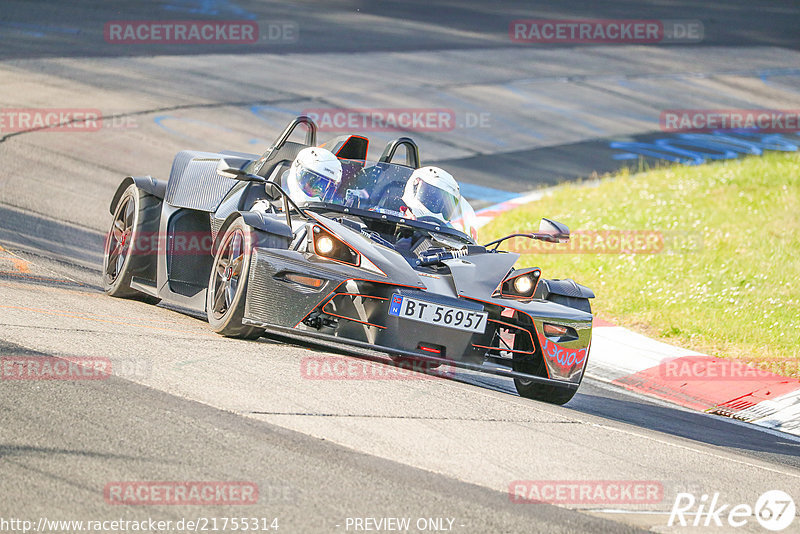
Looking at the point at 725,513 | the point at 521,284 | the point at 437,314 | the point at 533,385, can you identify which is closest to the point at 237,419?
the point at 437,314

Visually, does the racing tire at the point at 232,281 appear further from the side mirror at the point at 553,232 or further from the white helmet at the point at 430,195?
the side mirror at the point at 553,232

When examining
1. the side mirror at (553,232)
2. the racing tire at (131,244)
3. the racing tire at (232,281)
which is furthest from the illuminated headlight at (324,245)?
the racing tire at (131,244)

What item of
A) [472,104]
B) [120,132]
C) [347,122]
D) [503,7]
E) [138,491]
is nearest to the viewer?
[138,491]

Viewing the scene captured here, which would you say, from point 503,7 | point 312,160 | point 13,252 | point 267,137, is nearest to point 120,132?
point 267,137

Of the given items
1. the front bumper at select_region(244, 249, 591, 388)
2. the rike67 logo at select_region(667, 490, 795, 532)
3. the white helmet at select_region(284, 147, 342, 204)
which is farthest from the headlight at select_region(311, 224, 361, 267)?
the rike67 logo at select_region(667, 490, 795, 532)

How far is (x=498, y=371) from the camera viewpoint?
7602 mm

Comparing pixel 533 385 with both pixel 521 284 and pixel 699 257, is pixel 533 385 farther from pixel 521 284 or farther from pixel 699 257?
pixel 699 257

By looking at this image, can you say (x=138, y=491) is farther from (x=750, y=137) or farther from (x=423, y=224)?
(x=750, y=137)

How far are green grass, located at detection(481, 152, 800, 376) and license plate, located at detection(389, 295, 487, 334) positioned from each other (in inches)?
167

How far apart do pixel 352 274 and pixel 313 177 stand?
66.2 inches

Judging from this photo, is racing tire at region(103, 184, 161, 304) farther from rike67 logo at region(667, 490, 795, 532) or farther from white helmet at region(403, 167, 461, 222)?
rike67 logo at region(667, 490, 795, 532)

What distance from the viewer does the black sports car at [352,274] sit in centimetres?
744

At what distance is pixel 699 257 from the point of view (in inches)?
554

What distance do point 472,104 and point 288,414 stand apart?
18.9 m
